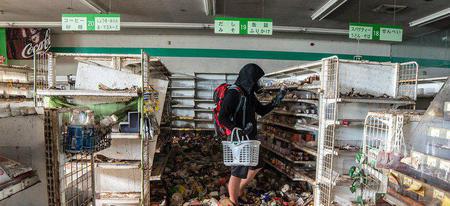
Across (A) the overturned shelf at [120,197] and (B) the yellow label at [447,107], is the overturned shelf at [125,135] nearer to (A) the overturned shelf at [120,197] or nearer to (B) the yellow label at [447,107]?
(A) the overturned shelf at [120,197]

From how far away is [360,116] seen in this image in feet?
11.6

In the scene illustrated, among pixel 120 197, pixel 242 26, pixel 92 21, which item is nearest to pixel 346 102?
pixel 242 26

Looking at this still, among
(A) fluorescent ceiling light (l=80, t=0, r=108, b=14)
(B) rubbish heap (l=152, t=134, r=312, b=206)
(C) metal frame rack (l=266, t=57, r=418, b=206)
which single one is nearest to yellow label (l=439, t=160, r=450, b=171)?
(C) metal frame rack (l=266, t=57, r=418, b=206)

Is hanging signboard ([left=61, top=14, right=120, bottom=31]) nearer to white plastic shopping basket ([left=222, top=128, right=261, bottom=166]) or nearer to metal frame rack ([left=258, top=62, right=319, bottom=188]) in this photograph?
white plastic shopping basket ([left=222, top=128, right=261, bottom=166])

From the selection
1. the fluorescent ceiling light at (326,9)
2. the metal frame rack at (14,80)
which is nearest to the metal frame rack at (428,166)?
the fluorescent ceiling light at (326,9)

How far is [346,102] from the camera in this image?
3365mm

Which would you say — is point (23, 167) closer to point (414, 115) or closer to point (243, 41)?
point (414, 115)

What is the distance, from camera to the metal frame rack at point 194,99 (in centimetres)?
718

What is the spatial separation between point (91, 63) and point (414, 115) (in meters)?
3.63

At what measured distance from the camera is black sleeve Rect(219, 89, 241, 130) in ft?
9.39

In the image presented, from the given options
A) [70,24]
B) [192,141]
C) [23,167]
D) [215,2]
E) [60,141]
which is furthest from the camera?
[192,141]

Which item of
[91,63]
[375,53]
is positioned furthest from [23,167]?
[375,53]

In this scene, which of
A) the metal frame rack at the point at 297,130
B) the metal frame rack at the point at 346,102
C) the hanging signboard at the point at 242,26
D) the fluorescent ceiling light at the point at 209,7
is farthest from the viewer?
the fluorescent ceiling light at the point at 209,7

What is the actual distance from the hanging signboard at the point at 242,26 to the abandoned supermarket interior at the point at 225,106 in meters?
0.02
